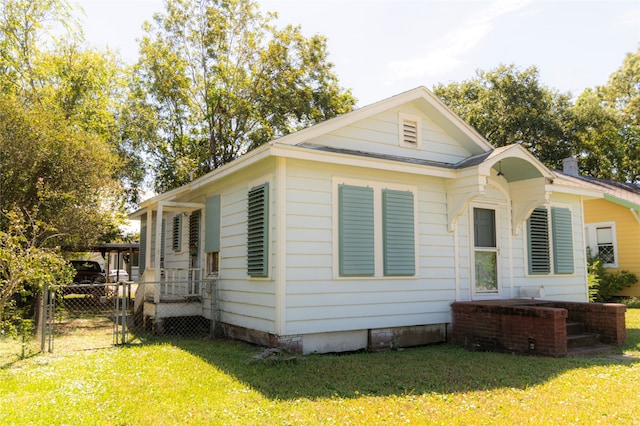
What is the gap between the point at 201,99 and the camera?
22281 mm

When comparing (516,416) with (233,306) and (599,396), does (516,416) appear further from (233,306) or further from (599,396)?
(233,306)

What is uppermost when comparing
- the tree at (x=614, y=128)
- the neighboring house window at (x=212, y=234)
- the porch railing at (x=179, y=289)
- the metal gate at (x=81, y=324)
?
the tree at (x=614, y=128)

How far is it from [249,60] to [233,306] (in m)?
15.5

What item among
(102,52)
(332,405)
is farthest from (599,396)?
(102,52)

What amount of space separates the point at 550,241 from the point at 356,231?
5648 mm

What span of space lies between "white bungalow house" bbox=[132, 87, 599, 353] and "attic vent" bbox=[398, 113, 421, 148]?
29 mm

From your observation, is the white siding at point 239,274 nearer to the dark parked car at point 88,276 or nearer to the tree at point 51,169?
the tree at point 51,169

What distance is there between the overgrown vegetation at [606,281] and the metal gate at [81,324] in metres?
15.0

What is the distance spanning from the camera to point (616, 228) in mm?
17172

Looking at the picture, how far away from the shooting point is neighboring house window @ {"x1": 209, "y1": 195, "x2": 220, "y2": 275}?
10.0 m

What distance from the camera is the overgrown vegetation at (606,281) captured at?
1630cm

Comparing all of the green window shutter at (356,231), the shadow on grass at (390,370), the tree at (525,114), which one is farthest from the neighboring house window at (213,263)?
the tree at (525,114)

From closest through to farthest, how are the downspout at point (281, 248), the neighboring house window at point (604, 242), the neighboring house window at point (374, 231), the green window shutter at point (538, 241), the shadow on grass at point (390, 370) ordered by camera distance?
the shadow on grass at point (390, 370) < the downspout at point (281, 248) < the neighboring house window at point (374, 231) < the green window shutter at point (538, 241) < the neighboring house window at point (604, 242)

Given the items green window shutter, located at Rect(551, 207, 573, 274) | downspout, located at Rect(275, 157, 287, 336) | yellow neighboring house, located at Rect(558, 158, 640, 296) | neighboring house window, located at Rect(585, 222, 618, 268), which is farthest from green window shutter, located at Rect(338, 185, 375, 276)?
neighboring house window, located at Rect(585, 222, 618, 268)
